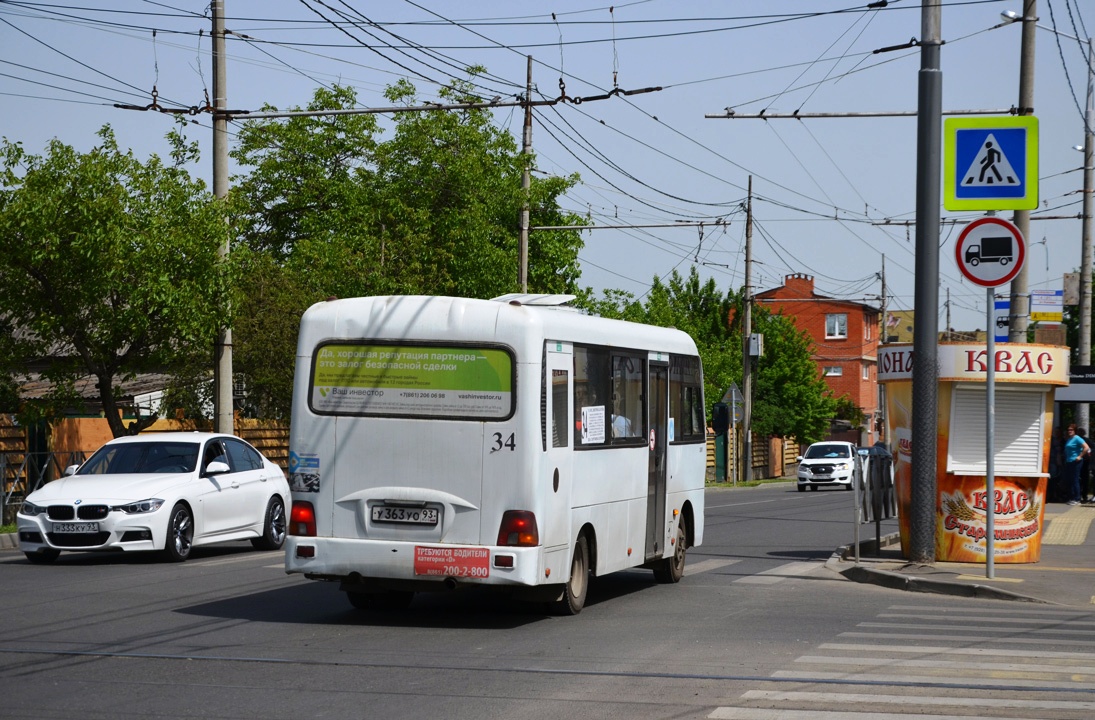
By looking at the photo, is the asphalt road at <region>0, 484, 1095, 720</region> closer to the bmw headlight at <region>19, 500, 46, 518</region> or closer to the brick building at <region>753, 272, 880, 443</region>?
the bmw headlight at <region>19, 500, 46, 518</region>

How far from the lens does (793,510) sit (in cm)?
3109

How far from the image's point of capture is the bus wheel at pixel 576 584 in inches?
471

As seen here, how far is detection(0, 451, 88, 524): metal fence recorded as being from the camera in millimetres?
22688

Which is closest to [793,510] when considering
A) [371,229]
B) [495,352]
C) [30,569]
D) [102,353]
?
[371,229]

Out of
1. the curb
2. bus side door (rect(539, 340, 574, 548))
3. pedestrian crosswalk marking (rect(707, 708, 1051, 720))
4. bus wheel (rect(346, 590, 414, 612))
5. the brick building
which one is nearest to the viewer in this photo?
pedestrian crosswalk marking (rect(707, 708, 1051, 720))

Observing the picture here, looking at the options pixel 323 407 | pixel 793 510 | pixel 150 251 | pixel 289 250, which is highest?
pixel 289 250

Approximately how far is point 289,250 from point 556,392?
4136cm

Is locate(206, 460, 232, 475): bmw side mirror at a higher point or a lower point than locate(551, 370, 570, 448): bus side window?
lower

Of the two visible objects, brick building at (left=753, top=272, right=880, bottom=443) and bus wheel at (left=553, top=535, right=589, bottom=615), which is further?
brick building at (left=753, top=272, right=880, bottom=443)

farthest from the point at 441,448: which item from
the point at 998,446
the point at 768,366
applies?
the point at 768,366

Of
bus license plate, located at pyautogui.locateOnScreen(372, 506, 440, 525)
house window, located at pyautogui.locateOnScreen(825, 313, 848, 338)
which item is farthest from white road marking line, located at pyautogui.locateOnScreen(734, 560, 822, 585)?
house window, located at pyautogui.locateOnScreen(825, 313, 848, 338)

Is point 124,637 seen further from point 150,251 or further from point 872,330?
point 872,330

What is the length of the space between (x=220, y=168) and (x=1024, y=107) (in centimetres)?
1241

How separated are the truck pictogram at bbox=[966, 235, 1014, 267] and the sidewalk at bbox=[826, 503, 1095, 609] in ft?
10.2
